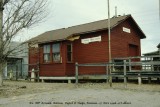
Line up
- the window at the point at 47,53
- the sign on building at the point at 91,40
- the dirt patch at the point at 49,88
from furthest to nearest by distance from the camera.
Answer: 1. the window at the point at 47,53
2. the sign on building at the point at 91,40
3. the dirt patch at the point at 49,88

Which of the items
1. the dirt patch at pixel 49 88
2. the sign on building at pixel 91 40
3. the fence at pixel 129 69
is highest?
A: the sign on building at pixel 91 40

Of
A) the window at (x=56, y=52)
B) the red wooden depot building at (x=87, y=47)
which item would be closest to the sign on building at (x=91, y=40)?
the red wooden depot building at (x=87, y=47)

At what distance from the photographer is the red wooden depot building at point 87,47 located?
2014cm

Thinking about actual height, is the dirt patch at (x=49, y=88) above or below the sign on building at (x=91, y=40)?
A: below

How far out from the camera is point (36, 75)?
23.8 metres

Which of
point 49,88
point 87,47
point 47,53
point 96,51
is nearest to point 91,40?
point 87,47

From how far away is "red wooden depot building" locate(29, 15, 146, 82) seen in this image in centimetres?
2014

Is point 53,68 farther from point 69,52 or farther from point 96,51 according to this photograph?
point 96,51

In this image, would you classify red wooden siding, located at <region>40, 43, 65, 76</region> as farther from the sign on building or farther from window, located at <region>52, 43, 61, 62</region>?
the sign on building

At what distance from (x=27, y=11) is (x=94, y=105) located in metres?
9.65

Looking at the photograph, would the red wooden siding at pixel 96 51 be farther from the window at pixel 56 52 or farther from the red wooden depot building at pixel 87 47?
the window at pixel 56 52

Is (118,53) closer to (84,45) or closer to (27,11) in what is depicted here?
(84,45)

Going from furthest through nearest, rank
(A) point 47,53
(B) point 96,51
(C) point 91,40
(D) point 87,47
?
(A) point 47,53 < (D) point 87,47 < (C) point 91,40 < (B) point 96,51

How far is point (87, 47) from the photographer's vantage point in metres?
21.0
